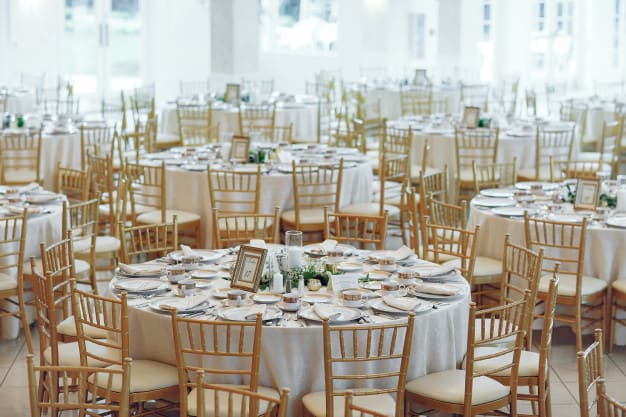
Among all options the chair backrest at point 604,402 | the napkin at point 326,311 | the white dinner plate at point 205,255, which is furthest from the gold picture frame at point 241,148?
the chair backrest at point 604,402

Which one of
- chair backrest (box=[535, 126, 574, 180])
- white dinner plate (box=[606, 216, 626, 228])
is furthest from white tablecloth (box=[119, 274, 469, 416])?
chair backrest (box=[535, 126, 574, 180])

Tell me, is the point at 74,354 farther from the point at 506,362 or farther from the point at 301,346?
the point at 506,362

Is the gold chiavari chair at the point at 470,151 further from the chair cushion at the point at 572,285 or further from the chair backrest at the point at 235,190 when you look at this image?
the chair cushion at the point at 572,285

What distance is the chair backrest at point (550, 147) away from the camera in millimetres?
9961

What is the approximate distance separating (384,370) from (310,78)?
1498 centimetres

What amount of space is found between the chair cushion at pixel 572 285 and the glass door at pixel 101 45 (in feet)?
41.3

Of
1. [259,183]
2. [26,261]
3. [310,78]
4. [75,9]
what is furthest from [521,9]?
[26,261]

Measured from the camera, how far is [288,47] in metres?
19.5

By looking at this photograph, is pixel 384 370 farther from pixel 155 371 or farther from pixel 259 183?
pixel 259 183

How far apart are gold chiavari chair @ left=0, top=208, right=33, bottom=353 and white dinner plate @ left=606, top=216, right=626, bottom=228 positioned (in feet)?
11.8

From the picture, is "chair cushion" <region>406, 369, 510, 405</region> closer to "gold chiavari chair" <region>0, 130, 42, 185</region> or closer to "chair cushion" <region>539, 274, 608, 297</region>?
"chair cushion" <region>539, 274, 608, 297</region>

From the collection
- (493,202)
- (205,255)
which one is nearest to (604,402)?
(205,255)

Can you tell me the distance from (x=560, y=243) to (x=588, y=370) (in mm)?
2905

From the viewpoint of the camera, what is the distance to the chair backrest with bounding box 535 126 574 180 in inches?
392
